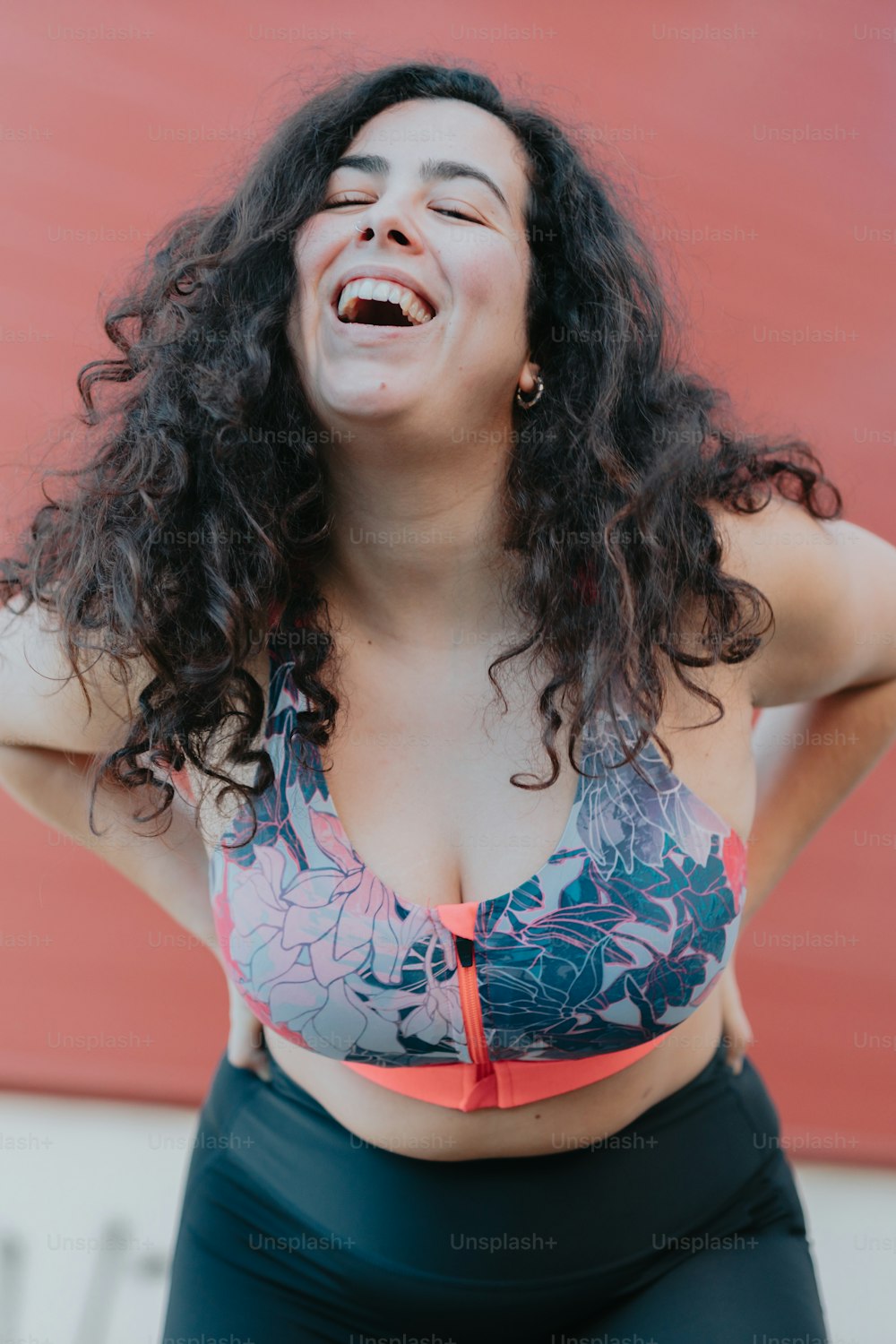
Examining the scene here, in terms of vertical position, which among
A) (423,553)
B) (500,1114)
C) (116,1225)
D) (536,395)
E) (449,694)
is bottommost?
Result: (116,1225)

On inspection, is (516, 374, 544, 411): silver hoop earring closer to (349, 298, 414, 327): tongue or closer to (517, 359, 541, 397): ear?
(517, 359, 541, 397): ear

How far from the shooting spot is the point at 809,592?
111 centimetres

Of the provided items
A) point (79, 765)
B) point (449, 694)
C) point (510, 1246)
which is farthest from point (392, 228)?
point (510, 1246)

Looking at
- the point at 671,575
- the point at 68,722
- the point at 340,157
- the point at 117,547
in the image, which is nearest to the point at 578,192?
the point at 340,157

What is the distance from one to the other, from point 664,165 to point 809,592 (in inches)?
39.9

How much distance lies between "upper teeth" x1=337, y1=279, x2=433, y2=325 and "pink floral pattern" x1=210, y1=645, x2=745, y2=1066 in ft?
1.31

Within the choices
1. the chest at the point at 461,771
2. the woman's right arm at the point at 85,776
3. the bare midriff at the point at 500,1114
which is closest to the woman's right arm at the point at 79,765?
the woman's right arm at the point at 85,776

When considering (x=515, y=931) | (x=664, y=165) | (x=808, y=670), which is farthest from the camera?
(x=664, y=165)

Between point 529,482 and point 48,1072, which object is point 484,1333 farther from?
point 48,1072

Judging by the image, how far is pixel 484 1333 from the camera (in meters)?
1.08

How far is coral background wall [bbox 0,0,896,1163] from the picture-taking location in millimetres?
1747

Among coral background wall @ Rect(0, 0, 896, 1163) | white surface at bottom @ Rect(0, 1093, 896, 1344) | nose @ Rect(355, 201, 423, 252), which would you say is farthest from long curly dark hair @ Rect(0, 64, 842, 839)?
white surface at bottom @ Rect(0, 1093, 896, 1344)

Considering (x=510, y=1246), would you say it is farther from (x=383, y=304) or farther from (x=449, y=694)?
(x=383, y=304)

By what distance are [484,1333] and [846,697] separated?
31.6 inches
